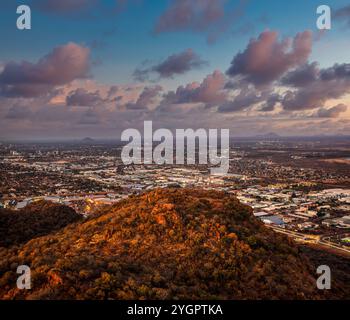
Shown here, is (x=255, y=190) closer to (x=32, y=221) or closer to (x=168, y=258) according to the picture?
(x=32, y=221)

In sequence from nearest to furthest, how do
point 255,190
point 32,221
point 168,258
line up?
1. point 168,258
2. point 32,221
3. point 255,190

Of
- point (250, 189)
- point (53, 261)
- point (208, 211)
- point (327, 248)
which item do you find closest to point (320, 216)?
point (327, 248)

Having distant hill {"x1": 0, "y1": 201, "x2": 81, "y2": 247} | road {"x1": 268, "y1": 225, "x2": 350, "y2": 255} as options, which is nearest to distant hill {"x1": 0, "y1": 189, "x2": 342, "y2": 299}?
distant hill {"x1": 0, "y1": 201, "x2": 81, "y2": 247}

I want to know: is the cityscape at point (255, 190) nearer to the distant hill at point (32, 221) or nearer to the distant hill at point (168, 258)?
the distant hill at point (32, 221)

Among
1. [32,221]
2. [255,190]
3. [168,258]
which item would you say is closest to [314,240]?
[168,258]

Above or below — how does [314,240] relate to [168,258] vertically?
below

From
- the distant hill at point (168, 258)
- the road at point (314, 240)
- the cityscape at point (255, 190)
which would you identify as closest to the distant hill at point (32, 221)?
the distant hill at point (168, 258)

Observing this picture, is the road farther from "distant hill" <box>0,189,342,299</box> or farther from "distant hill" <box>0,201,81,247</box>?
"distant hill" <box>0,201,81,247</box>
